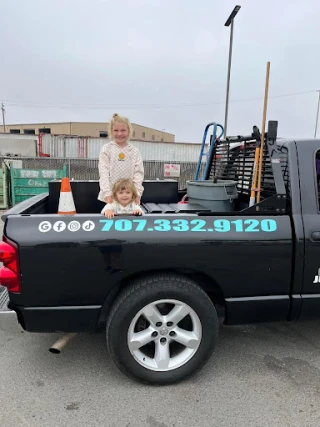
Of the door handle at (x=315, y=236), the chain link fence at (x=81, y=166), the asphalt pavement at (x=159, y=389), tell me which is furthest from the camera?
the chain link fence at (x=81, y=166)

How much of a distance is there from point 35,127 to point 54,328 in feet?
200

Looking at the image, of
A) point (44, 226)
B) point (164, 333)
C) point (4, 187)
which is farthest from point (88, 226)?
point (4, 187)

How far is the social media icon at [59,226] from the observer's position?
2318 millimetres

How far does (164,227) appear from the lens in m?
2.42

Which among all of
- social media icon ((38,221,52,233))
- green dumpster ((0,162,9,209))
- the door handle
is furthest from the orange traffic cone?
green dumpster ((0,162,9,209))

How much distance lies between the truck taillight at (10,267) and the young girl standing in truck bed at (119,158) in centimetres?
97

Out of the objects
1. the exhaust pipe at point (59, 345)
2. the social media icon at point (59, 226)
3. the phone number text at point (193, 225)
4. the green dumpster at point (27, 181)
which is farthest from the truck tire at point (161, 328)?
the green dumpster at point (27, 181)

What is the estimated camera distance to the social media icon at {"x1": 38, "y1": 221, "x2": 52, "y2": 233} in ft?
7.56

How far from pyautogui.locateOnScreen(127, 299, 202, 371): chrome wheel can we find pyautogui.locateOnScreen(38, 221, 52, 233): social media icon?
85 cm

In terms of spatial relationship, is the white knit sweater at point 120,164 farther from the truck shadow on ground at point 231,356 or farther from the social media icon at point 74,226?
the truck shadow on ground at point 231,356

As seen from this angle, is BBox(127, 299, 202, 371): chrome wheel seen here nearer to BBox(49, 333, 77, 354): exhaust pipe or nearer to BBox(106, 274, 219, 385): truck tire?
BBox(106, 274, 219, 385): truck tire

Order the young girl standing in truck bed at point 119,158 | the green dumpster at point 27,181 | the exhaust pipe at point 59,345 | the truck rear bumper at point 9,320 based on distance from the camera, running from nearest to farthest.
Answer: the truck rear bumper at point 9,320, the exhaust pipe at point 59,345, the young girl standing in truck bed at point 119,158, the green dumpster at point 27,181

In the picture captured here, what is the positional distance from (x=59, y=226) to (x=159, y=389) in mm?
1399

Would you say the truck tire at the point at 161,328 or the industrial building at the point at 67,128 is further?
the industrial building at the point at 67,128
